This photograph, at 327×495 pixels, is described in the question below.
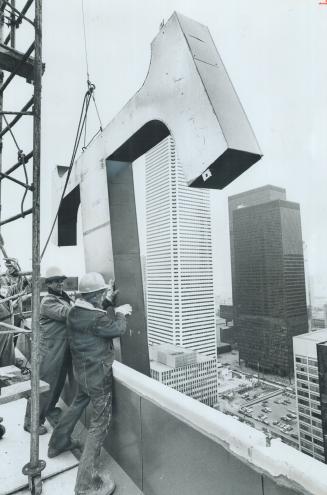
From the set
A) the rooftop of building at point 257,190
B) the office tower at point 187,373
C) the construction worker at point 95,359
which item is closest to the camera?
the construction worker at point 95,359

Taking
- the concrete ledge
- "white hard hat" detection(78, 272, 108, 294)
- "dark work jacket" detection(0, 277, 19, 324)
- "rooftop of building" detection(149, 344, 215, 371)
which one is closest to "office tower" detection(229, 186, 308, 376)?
"rooftop of building" detection(149, 344, 215, 371)

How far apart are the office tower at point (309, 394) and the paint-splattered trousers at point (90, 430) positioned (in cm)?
3983

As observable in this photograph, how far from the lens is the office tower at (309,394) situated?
1475 inches

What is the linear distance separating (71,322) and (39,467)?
3.19ft

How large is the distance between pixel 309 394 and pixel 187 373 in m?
20.5

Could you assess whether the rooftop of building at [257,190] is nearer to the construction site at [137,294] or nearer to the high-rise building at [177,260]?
the high-rise building at [177,260]

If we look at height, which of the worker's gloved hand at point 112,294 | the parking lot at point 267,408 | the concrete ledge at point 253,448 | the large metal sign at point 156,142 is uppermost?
the large metal sign at point 156,142

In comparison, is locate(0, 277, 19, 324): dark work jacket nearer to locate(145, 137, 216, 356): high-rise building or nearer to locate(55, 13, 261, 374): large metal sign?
locate(55, 13, 261, 374): large metal sign

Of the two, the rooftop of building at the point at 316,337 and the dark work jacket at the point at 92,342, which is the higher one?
the dark work jacket at the point at 92,342

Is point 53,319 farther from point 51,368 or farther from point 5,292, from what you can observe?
point 5,292

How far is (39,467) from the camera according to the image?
2021 mm

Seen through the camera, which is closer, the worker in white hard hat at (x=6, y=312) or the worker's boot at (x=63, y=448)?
the worker's boot at (x=63, y=448)

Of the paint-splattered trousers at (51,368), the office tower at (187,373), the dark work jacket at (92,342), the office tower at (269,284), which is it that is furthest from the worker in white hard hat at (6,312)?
the office tower at (269,284)

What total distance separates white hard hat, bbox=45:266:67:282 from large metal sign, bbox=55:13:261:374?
1.33 ft
